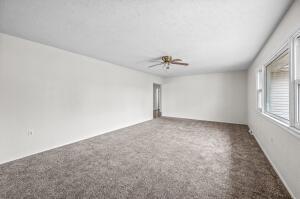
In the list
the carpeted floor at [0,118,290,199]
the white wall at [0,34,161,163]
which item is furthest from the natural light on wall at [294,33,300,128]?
the white wall at [0,34,161,163]

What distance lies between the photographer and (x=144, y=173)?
82.2 inches

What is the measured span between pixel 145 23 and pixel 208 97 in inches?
204

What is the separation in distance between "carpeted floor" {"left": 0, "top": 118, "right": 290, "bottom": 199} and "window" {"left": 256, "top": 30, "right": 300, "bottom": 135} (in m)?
0.91

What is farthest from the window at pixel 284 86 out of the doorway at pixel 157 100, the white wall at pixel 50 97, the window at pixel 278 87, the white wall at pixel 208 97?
the doorway at pixel 157 100

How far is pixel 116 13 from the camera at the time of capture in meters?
1.72

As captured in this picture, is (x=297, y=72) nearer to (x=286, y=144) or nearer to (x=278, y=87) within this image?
(x=286, y=144)

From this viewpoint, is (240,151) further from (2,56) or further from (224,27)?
(2,56)

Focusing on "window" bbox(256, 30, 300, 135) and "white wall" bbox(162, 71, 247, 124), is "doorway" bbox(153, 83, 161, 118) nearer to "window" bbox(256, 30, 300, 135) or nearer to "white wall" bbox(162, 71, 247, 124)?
"white wall" bbox(162, 71, 247, 124)

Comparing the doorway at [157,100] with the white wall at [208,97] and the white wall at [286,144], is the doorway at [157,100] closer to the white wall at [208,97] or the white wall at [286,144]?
the white wall at [208,97]

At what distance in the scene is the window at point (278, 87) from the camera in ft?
7.02

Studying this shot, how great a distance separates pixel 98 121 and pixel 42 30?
2.62 meters

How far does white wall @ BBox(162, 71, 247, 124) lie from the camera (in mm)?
5512

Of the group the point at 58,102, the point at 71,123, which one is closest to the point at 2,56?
the point at 58,102

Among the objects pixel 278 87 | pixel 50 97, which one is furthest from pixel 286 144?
pixel 50 97
